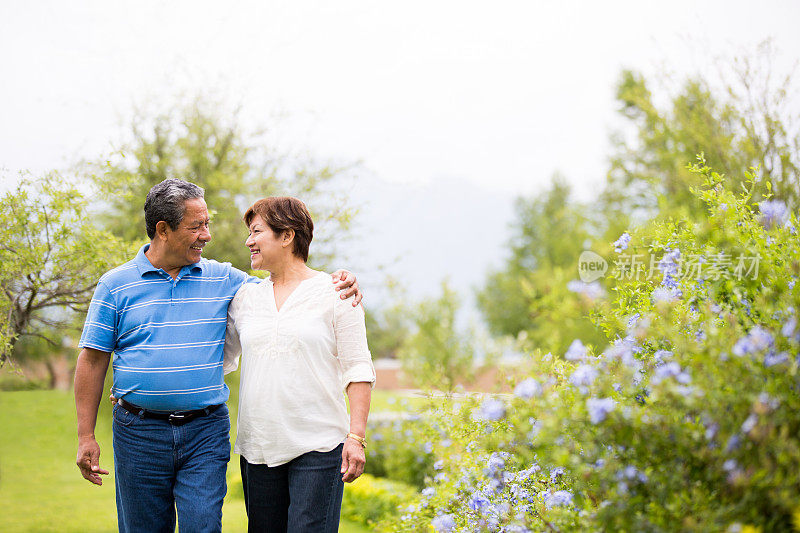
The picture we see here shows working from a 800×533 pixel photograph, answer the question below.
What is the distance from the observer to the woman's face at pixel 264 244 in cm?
258

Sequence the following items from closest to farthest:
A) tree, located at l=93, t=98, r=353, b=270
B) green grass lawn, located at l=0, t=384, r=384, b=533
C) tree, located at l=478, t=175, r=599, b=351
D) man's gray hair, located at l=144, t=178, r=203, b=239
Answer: man's gray hair, located at l=144, t=178, r=203, b=239 → green grass lawn, located at l=0, t=384, r=384, b=533 → tree, located at l=93, t=98, r=353, b=270 → tree, located at l=478, t=175, r=599, b=351

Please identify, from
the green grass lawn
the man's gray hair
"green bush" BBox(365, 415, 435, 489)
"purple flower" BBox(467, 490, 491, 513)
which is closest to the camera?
the man's gray hair

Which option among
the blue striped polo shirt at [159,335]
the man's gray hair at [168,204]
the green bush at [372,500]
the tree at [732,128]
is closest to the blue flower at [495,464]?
the blue striped polo shirt at [159,335]

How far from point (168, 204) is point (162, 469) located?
1075mm

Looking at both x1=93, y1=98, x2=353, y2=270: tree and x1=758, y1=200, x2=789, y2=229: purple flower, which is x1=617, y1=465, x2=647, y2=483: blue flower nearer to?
x1=758, y1=200, x2=789, y2=229: purple flower

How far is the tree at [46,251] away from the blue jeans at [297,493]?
2.18 m

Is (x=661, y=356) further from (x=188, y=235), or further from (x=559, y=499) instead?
(x=188, y=235)

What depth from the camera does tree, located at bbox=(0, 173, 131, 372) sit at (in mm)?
3883

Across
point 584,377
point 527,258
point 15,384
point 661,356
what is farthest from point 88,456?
point 527,258

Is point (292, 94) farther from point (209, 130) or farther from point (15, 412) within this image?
point (15, 412)

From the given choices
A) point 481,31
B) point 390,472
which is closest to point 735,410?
point 390,472

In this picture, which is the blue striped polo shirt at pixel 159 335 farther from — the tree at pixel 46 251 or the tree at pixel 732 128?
the tree at pixel 732 128

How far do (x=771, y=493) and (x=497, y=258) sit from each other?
32118 millimetres

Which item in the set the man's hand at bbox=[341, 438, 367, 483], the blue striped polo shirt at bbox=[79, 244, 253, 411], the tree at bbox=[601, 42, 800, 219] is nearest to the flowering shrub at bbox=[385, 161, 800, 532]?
the man's hand at bbox=[341, 438, 367, 483]
